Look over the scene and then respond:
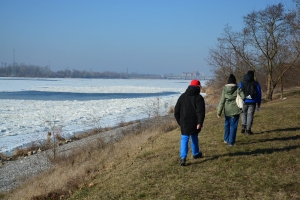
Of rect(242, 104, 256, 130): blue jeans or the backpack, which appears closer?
the backpack

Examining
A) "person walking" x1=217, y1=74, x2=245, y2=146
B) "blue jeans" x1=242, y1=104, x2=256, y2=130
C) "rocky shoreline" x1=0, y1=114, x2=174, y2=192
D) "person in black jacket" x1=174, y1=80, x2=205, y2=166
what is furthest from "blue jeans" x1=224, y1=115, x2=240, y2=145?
"rocky shoreline" x1=0, y1=114, x2=174, y2=192

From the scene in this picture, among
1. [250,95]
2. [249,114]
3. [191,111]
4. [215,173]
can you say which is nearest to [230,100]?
[250,95]

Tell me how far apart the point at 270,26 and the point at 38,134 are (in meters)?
16.2

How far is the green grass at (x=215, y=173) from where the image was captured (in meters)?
5.63

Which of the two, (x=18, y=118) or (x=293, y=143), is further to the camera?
(x=18, y=118)

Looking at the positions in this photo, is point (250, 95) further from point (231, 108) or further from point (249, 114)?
point (231, 108)

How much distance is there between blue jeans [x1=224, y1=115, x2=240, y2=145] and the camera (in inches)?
324

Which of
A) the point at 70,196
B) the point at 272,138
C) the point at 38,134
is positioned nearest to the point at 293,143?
the point at 272,138

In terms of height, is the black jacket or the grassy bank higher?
the black jacket

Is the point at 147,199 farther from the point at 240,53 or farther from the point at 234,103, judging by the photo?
the point at 240,53

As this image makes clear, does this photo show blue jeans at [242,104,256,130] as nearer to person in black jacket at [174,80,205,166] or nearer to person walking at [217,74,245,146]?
person walking at [217,74,245,146]

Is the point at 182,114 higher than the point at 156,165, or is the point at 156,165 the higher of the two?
the point at 182,114

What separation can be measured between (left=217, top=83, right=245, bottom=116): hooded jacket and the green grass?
903 mm

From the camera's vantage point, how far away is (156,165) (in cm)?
761
